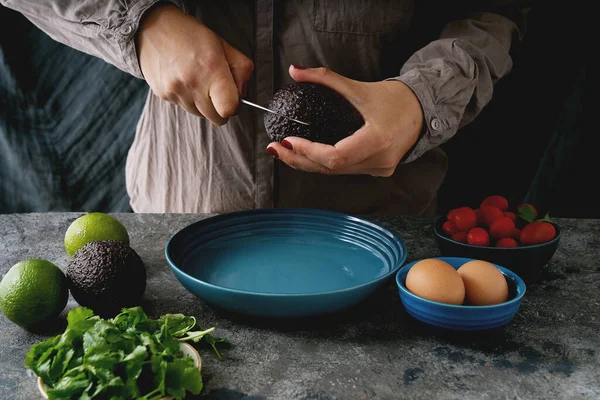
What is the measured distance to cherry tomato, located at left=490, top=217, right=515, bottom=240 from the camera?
1241 mm

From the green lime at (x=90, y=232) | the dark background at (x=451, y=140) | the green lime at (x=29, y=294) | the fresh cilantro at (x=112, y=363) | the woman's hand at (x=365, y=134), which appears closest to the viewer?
the fresh cilantro at (x=112, y=363)

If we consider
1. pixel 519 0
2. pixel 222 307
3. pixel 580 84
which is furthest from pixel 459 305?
pixel 580 84

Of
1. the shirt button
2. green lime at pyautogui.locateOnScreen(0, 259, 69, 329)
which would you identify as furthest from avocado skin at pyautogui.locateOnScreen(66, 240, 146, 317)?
the shirt button

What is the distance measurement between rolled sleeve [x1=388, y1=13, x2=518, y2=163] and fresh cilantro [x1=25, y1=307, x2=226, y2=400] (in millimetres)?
692

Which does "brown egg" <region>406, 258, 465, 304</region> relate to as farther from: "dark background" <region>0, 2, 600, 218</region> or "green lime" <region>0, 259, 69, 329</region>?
"dark background" <region>0, 2, 600, 218</region>

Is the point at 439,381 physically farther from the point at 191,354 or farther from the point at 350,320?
the point at 191,354

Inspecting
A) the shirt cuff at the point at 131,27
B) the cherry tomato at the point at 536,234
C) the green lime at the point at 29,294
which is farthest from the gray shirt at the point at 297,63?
the green lime at the point at 29,294

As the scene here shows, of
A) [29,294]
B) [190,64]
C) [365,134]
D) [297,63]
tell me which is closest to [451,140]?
[297,63]

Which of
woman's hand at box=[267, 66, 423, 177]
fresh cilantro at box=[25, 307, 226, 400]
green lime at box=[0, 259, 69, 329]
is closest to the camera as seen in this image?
fresh cilantro at box=[25, 307, 226, 400]

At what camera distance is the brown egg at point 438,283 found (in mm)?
1017

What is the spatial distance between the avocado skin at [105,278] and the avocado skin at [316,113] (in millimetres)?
366

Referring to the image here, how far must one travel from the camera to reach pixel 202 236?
1.32 meters

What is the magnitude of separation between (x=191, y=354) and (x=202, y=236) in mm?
413

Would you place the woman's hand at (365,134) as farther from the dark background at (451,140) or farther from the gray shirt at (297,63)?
the dark background at (451,140)
